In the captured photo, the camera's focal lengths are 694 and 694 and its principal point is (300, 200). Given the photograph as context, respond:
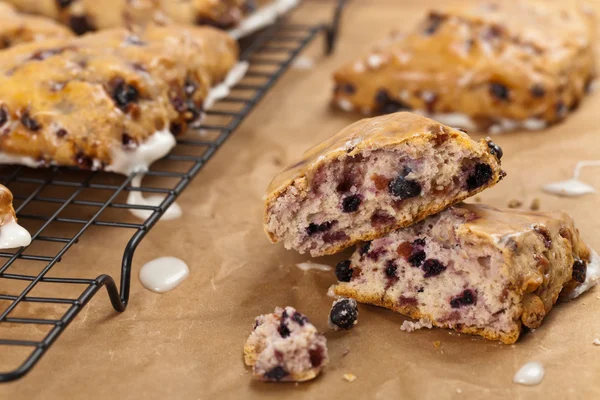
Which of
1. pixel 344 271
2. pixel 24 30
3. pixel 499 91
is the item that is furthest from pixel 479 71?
pixel 24 30

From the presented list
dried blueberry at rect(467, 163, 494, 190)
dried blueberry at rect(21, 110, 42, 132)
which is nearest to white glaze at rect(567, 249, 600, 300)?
dried blueberry at rect(467, 163, 494, 190)

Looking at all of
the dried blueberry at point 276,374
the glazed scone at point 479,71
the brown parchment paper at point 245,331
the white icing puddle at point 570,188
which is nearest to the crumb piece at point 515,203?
the brown parchment paper at point 245,331

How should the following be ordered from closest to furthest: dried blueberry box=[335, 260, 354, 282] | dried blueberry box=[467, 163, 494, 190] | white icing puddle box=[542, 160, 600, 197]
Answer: dried blueberry box=[467, 163, 494, 190]
dried blueberry box=[335, 260, 354, 282]
white icing puddle box=[542, 160, 600, 197]

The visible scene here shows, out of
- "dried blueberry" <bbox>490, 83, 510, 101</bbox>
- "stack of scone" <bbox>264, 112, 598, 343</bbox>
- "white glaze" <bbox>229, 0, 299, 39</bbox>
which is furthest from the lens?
"white glaze" <bbox>229, 0, 299, 39</bbox>

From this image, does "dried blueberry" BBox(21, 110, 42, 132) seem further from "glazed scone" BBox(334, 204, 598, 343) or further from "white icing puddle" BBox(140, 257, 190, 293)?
"glazed scone" BBox(334, 204, 598, 343)

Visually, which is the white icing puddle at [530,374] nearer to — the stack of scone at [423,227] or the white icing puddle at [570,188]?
the stack of scone at [423,227]

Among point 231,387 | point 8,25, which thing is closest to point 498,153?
point 231,387

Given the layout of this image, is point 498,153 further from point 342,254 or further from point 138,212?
point 138,212

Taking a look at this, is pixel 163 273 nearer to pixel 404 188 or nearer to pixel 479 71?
pixel 404 188
